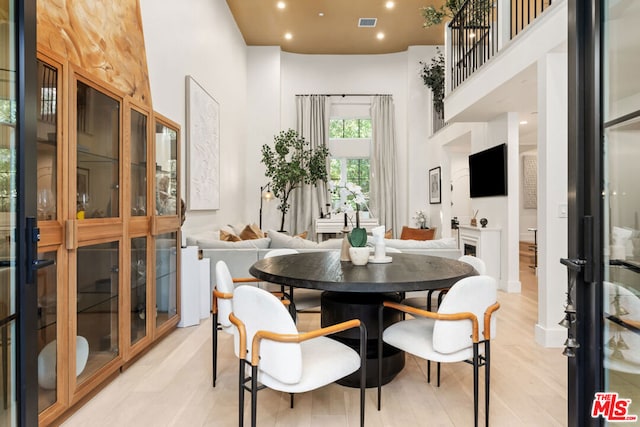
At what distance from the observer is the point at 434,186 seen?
7.58 m

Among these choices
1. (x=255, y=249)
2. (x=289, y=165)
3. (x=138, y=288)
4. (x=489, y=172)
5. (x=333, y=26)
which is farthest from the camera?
(x=289, y=165)

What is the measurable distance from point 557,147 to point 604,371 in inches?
94.3

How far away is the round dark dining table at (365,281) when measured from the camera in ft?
6.03

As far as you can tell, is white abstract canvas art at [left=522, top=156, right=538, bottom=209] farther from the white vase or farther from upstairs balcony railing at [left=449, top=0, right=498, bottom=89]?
the white vase

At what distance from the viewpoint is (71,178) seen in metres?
1.96

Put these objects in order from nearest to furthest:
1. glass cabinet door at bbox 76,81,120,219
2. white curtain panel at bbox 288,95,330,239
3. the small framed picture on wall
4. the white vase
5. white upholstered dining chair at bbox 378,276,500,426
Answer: white upholstered dining chair at bbox 378,276,500,426 < glass cabinet door at bbox 76,81,120,219 < the white vase < the small framed picture on wall < white curtain panel at bbox 288,95,330,239

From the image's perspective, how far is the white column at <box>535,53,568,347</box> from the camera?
305 cm

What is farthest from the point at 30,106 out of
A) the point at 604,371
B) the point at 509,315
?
the point at 509,315

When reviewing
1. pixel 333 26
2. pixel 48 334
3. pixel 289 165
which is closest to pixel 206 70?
pixel 289 165

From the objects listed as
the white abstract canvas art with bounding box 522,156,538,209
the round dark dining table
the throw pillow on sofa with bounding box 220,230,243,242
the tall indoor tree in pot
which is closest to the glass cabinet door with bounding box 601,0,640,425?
the round dark dining table

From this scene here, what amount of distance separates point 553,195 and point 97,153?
3455 mm

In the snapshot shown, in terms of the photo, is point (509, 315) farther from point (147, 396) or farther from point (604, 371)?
point (147, 396)

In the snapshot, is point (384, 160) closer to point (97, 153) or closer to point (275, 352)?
point (97, 153)

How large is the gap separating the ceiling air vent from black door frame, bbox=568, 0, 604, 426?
6.01 m
